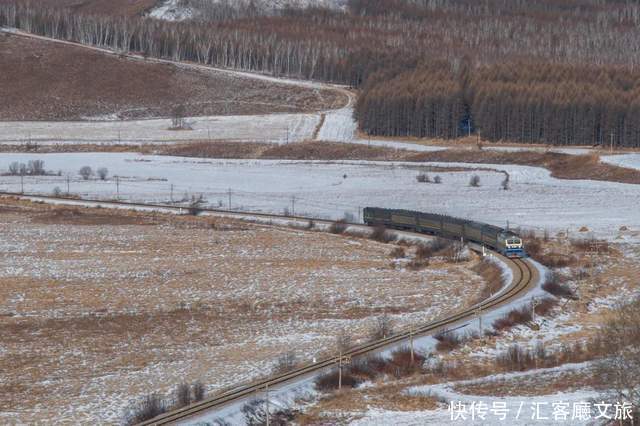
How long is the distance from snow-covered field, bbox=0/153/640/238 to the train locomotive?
5776 mm

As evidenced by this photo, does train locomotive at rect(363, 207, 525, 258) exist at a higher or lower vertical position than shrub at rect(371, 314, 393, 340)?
higher

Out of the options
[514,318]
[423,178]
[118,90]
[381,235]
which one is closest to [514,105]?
[423,178]

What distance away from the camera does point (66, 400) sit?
1329 inches

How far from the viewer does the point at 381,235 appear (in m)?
68.8

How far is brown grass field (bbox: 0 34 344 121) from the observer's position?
159875 mm

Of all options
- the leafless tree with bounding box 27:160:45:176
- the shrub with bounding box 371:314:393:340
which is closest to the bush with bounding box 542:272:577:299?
the shrub with bounding box 371:314:393:340

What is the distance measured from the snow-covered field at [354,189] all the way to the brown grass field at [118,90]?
42.2 meters

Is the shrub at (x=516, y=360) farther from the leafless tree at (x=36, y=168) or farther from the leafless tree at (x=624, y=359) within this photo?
the leafless tree at (x=36, y=168)

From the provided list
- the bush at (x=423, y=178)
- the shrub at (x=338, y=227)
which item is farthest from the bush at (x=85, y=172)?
the shrub at (x=338, y=227)

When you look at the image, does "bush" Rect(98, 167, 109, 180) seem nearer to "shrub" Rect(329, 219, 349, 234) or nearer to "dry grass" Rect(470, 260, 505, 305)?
"shrub" Rect(329, 219, 349, 234)

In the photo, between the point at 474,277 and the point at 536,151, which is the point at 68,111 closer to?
the point at 536,151

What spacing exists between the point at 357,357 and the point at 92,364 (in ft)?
30.6

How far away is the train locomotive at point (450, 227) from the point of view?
58.1 metres

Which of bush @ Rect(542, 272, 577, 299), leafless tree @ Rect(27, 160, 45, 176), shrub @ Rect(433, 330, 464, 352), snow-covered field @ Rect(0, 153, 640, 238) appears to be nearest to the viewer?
shrub @ Rect(433, 330, 464, 352)
